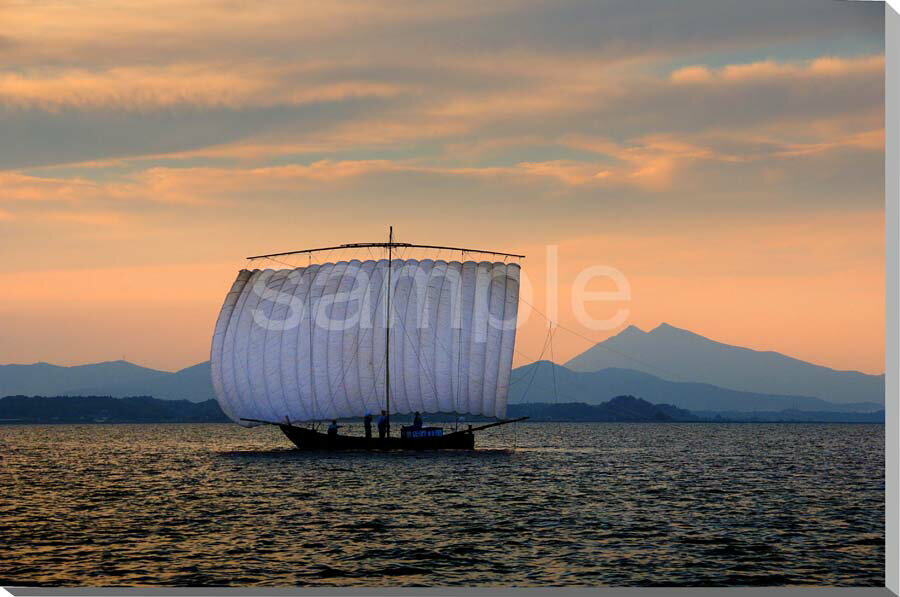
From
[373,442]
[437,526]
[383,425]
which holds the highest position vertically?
[383,425]

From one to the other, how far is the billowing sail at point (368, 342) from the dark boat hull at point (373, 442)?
384 cm

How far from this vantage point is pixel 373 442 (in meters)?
64.5

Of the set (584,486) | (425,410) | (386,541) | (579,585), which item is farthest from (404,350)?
(579,585)

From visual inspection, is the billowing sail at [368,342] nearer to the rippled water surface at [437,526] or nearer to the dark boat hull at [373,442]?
the dark boat hull at [373,442]

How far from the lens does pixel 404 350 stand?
5959cm

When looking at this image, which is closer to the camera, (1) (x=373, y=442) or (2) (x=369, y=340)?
(2) (x=369, y=340)

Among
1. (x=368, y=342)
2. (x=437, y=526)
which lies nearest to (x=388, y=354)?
(x=368, y=342)

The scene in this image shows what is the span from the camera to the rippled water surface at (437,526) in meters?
23.9

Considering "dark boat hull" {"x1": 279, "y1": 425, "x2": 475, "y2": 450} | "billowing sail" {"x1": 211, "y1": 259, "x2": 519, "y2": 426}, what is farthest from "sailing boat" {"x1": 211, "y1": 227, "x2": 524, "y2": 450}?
"dark boat hull" {"x1": 279, "y1": 425, "x2": 475, "y2": 450}

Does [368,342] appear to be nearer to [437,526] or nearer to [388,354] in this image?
[388,354]

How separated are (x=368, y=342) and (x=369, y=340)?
12 centimetres

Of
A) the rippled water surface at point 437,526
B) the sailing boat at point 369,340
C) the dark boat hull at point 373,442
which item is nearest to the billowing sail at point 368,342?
→ the sailing boat at point 369,340

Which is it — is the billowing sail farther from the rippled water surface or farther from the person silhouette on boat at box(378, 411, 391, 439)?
the rippled water surface

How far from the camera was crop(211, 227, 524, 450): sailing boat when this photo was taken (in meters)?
59.0
